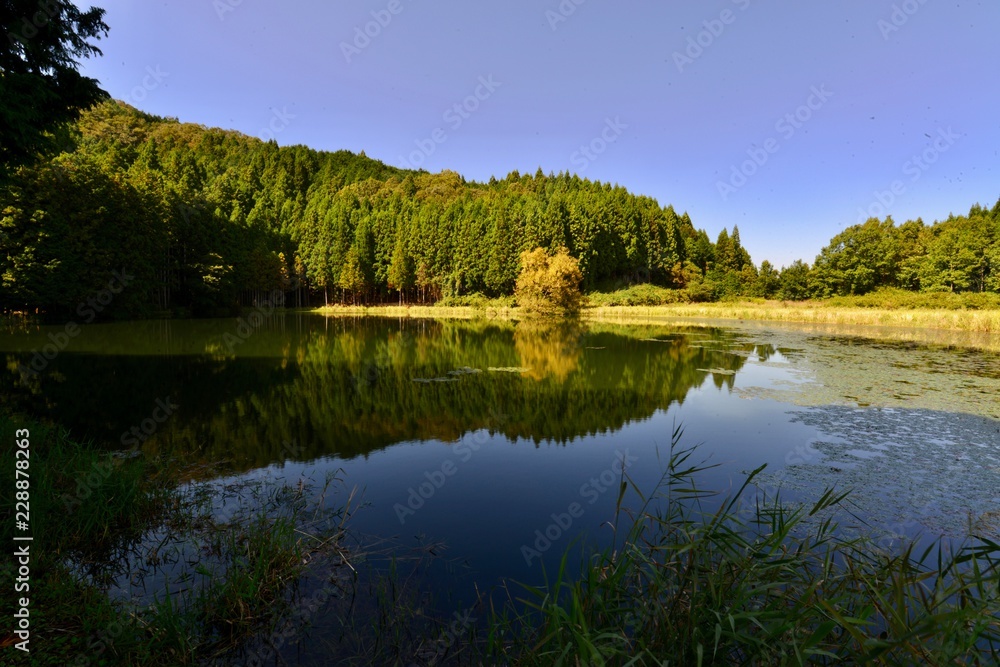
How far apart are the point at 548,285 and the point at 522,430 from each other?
45.0m

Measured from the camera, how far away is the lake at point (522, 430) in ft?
19.3

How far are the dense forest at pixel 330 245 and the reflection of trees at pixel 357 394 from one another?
22476mm

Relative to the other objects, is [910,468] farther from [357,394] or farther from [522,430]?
[357,394]

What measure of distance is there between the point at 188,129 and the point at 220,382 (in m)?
156

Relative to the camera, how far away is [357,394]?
43.7ft

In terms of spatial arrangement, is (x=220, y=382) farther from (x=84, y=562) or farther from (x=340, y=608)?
(x=340, y=608)

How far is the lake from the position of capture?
5.89 meters

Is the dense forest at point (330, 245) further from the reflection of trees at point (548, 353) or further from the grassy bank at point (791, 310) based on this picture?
the reflection of trees at point (548, 353)

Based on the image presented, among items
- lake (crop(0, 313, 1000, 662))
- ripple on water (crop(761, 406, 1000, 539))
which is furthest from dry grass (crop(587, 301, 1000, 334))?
ripple on water (crop(761, 406, 1000, 539))

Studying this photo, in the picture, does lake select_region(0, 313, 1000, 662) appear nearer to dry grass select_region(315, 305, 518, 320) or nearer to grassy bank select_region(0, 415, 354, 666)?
grassy bank select_region(0, 415, 354, 666)

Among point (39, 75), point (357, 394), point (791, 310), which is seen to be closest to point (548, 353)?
point (357, 394)

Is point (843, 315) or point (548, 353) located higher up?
point (843, 315)

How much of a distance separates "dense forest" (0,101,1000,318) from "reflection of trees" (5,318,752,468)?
22.5 meters

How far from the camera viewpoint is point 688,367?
18.2m
